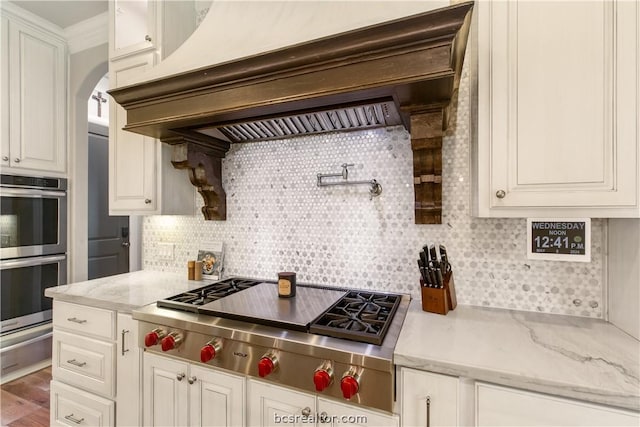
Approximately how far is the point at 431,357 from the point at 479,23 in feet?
3.79

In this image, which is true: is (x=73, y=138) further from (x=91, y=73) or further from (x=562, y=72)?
(x=562, y=72)

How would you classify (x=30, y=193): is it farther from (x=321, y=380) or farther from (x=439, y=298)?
(x=439, y=298)

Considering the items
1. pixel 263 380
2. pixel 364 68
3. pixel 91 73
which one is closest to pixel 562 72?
pixel 364 68

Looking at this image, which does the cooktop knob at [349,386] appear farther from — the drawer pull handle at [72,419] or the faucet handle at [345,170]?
the drawer pull handle at [72,419]

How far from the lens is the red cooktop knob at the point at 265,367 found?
997 millimetres

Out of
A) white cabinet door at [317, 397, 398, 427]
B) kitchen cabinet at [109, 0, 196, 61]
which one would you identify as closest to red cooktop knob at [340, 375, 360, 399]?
white cabinet door at [317, 397, 398, 427]

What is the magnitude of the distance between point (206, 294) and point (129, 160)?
1.00 meters

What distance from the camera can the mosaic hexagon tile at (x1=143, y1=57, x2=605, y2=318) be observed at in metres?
1.29

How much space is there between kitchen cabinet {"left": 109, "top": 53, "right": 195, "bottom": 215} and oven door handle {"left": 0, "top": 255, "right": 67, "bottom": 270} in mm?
1149

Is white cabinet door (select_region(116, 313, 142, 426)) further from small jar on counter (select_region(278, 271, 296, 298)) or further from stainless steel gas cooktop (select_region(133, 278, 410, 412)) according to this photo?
small jar on counter (select_region(278, 271, 296, 298))

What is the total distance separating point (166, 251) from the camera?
210 cm

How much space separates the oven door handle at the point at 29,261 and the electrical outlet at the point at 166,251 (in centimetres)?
117

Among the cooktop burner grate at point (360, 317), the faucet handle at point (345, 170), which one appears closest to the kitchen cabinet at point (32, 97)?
the faucet handle at point (345, 170)

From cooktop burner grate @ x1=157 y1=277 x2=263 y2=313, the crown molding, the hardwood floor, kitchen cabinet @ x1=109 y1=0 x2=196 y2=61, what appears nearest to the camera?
cooktop burner grate @ x1=157 y1=277 x2=263 y2=313
